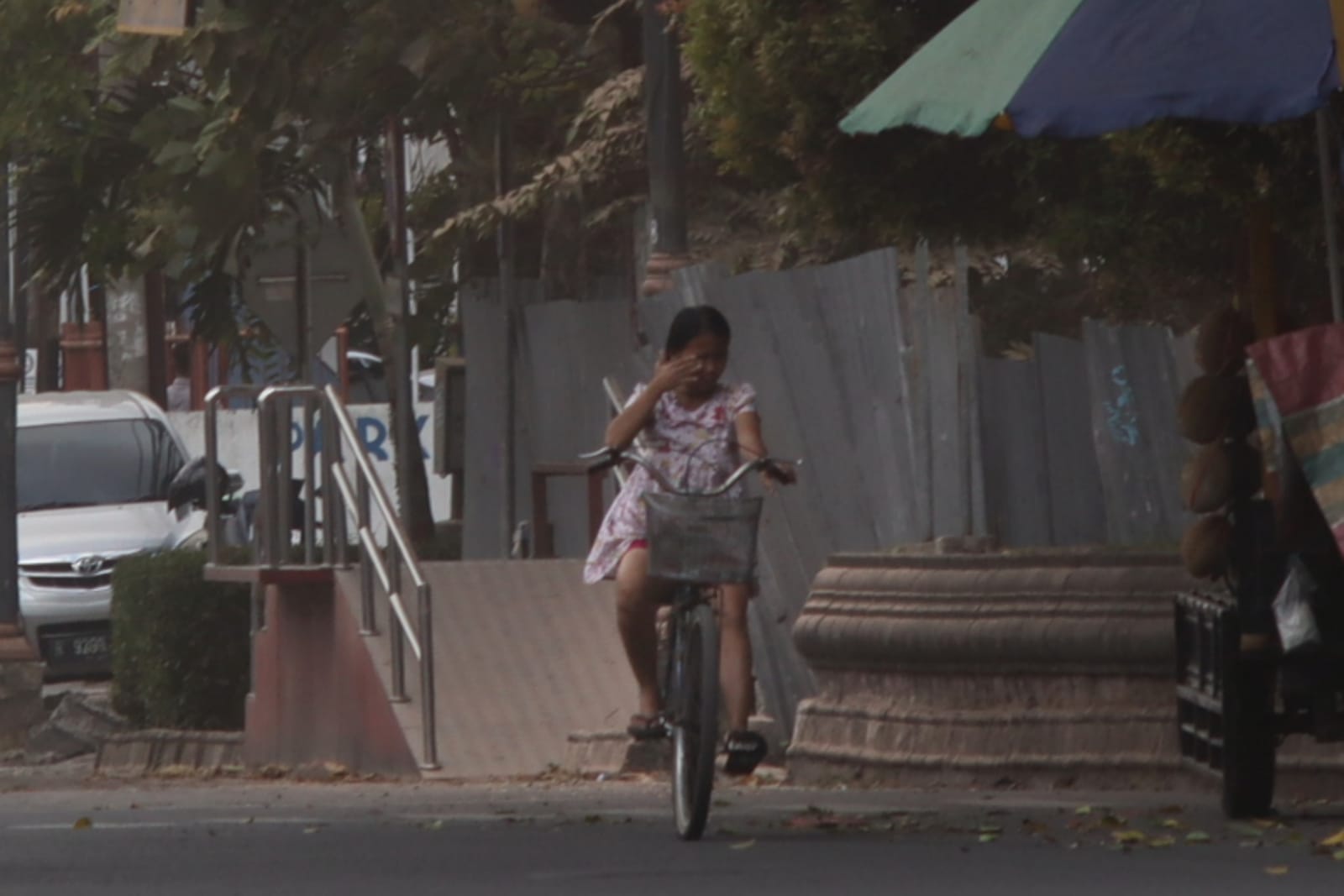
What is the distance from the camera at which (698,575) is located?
8.77 meters

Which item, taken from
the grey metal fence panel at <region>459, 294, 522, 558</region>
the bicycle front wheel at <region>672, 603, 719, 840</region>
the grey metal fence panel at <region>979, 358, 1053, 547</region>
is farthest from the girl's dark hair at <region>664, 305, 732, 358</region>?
the grey metal fence panel at <region>459, 294, 522, 558</region>

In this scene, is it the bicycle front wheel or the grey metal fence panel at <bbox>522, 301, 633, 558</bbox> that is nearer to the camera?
the bicycle front wheel

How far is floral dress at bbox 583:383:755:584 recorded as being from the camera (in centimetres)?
944

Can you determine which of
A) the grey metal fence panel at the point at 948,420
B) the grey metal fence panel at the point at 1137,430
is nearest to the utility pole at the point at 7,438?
the grey metal fence panel at the point at 948,420

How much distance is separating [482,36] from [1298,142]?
7.92m

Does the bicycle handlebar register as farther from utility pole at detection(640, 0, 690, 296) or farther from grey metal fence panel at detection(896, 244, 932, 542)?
utility pole at detection(640, 0, 690, 296)

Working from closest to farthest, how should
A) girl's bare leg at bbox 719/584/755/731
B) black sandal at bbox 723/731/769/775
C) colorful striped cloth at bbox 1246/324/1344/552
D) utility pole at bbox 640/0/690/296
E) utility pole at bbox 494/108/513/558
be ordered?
colorful striped cloth at bbox 1246/324/1344/552, black sandal at bbox 723/731/769/775, girl's bare leg at bbox 719/584/755/731, utility pole at bbox 640/0/690/296, utility pole at bbox 494/108/513/558

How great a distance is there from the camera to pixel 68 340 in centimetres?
4519

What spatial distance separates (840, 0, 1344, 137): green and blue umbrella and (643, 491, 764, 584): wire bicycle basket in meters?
1.22

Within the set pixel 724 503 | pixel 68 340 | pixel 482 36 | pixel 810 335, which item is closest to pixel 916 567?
pixel 810 335

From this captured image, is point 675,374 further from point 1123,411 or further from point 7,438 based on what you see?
point 7,438

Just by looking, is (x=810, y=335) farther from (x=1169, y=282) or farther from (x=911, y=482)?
(x=1169, y=282)

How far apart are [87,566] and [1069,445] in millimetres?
12845

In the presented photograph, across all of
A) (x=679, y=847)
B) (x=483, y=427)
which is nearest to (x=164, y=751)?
(x=483, y=427)
